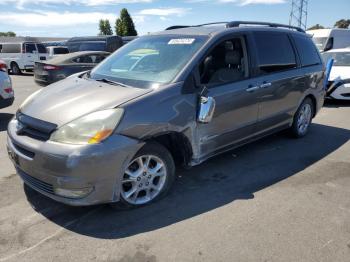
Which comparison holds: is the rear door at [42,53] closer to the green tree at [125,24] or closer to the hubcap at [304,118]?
the hubcap at [304,118]

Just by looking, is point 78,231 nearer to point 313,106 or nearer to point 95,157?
point 95,157

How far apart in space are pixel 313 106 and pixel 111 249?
15.5ft

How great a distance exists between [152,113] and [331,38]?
1723 centimetres

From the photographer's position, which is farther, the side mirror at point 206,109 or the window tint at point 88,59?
the window tint at point 88,59

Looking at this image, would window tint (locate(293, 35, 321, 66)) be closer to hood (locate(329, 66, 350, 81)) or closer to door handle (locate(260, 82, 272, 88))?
door handle (locate(260, 82, 272, 88))

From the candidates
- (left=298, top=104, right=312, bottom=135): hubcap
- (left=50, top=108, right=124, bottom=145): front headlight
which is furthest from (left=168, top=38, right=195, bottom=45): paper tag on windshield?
(left=298, top=104, right=312, bottom=135): hubcap

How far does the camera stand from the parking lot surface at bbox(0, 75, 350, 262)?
115 inches

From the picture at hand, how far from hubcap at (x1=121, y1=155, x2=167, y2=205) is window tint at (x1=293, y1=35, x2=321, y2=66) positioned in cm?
335

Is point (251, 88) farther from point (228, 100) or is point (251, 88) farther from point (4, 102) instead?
point (4, 102)

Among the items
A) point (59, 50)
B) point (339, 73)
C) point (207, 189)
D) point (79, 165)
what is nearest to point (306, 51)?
point (207, 189)

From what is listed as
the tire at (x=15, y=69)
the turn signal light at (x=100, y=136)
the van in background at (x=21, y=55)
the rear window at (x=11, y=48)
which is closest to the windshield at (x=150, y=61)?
the turn signal light at (x=100, y=136)

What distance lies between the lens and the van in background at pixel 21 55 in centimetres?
2033

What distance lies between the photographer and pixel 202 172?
4.55 meters

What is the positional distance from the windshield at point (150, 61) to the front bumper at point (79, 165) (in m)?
0.91
